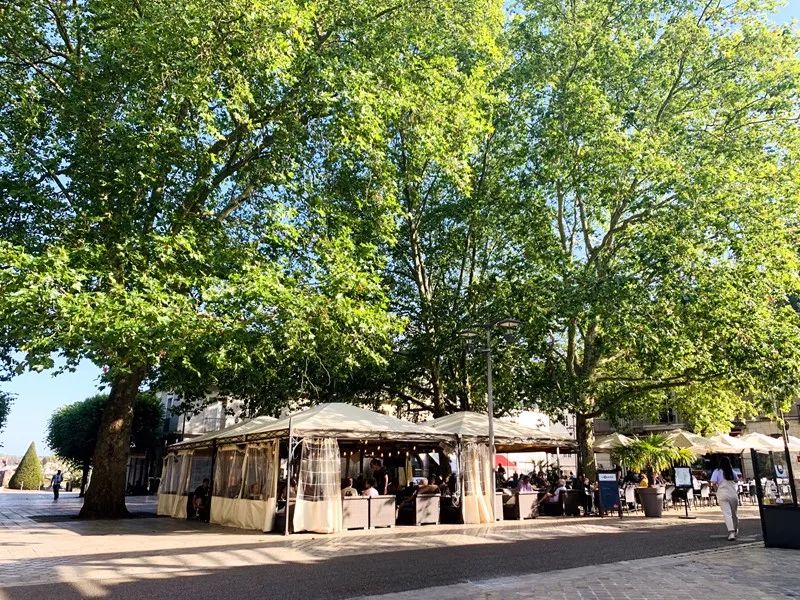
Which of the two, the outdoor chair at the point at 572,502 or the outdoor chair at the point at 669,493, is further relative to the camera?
the outdoor chair at the point at 669,493

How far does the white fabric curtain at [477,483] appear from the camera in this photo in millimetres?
16547

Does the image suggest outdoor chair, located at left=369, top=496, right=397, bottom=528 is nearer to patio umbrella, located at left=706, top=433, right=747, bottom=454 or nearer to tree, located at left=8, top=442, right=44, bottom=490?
patio umbrella, located at left=706, top=433, right=747, bottom=454

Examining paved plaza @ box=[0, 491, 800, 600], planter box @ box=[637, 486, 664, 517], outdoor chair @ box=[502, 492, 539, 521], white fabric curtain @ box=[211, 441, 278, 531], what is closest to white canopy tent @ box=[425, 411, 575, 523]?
paved plaza @ box=[0, 491, 800, 600]

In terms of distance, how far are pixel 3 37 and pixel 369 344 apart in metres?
12.6

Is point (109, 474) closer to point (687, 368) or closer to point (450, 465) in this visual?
point (450, 465)

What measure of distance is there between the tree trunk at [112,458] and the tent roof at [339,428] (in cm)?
352

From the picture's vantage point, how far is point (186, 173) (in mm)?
16344

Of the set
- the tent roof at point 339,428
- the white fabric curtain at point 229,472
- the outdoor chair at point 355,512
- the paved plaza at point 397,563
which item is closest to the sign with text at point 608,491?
the paved plaza at point 397,563

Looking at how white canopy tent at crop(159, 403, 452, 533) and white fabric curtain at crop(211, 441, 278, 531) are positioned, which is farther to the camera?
white fabric curtain at crop(211, 441, 278, 531)

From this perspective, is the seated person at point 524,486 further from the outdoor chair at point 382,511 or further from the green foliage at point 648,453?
the green foliage at point 648,453

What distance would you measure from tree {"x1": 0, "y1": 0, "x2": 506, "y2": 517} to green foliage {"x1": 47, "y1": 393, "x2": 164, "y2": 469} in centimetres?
2726

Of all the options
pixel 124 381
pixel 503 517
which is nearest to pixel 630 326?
pixel 503 517

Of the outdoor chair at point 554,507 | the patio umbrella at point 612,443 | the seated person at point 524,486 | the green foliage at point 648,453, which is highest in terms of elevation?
the patio umbrella at point 612,443

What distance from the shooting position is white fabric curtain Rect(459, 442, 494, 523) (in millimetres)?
16547
